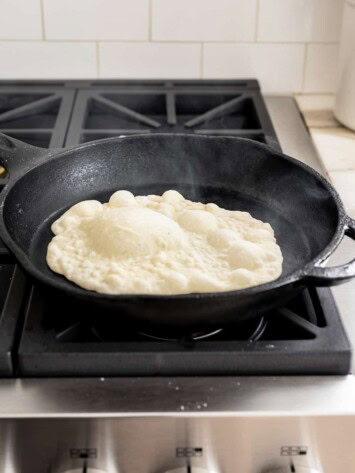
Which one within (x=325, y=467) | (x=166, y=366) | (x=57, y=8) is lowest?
(x=325, y=467)

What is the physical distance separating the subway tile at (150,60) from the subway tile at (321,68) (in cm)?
24

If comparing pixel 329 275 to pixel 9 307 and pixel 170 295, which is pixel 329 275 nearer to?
pixel 170 295

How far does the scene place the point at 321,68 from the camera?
5.16 ft

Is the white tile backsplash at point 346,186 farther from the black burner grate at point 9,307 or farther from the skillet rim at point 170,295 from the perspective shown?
the black burner grate at point 9,307

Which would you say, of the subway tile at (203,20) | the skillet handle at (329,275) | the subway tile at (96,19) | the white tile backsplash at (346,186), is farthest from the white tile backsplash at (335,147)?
the skillet handle at (329,275)

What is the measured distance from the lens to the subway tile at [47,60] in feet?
5.06

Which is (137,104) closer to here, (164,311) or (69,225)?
(69,225)

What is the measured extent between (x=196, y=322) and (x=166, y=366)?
64 mm

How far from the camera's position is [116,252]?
90 centimetres

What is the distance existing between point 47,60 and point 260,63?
0.46 m

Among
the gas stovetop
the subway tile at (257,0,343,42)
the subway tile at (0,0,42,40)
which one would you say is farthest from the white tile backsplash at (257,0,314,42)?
the gas stovetop

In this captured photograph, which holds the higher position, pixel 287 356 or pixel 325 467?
pixel 287 356

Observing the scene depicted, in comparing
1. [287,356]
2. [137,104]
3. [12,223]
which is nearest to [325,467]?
[287,356]

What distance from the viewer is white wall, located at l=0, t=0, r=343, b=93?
1506 mm
